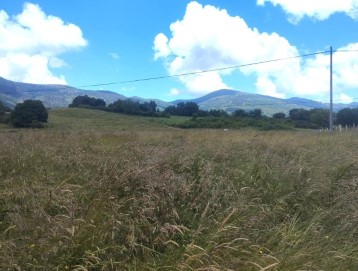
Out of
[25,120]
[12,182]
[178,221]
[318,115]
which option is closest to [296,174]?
[178,221]

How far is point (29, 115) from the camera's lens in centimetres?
3186

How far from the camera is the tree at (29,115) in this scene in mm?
29297

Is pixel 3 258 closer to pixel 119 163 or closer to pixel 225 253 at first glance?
pixel 225 253

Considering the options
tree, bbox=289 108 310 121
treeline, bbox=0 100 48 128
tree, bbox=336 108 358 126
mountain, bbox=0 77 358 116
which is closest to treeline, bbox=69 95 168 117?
mountain, bbox=0 77 358 116

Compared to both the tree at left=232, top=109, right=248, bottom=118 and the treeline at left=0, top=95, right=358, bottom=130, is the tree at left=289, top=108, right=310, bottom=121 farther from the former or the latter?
the tree at left=232, top=109, right=248, bottom=118

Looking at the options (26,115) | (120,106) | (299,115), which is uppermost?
(120,106)

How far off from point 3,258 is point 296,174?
14.1ft

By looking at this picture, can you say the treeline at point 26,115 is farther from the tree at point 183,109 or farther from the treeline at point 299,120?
the tree at point 183,109

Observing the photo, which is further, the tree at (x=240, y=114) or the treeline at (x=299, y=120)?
the tree at (x=240, y=114)

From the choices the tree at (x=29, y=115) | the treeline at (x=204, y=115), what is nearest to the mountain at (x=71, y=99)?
the treeline at (x=204, y=115)

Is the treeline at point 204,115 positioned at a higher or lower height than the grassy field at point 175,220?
higher

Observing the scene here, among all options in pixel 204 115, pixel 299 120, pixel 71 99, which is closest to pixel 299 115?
pixel 299 120

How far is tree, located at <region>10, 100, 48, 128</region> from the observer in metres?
29.3

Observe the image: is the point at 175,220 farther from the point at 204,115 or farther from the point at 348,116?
the point at 204,115
